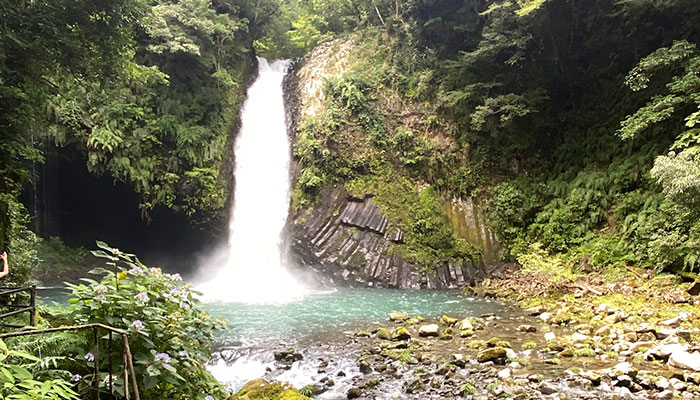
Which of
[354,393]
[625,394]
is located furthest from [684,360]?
[354,393]

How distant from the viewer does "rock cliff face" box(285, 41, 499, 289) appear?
15.0 m

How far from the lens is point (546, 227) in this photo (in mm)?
14039

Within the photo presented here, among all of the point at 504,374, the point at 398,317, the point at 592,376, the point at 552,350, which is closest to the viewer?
the point at 592,376

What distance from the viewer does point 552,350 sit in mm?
6914

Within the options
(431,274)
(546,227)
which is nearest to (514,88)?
(546,227)

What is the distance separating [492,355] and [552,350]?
3.96 ft

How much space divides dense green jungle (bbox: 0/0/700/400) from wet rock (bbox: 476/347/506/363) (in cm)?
576

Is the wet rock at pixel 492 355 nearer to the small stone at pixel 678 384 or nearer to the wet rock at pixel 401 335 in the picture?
the wet rock at pixel 401 335

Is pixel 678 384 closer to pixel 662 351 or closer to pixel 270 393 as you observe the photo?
pixel 662 351

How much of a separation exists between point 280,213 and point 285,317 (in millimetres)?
7793

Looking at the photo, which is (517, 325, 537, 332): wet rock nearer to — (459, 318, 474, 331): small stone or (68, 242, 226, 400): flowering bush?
(459, 318, 474, 331): small stone

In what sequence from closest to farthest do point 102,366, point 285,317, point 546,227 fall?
point 102,366 < point 285,317 < point 546,227

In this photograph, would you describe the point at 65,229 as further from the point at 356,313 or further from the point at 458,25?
the point at 458,25

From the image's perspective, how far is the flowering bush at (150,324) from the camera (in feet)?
9.25
